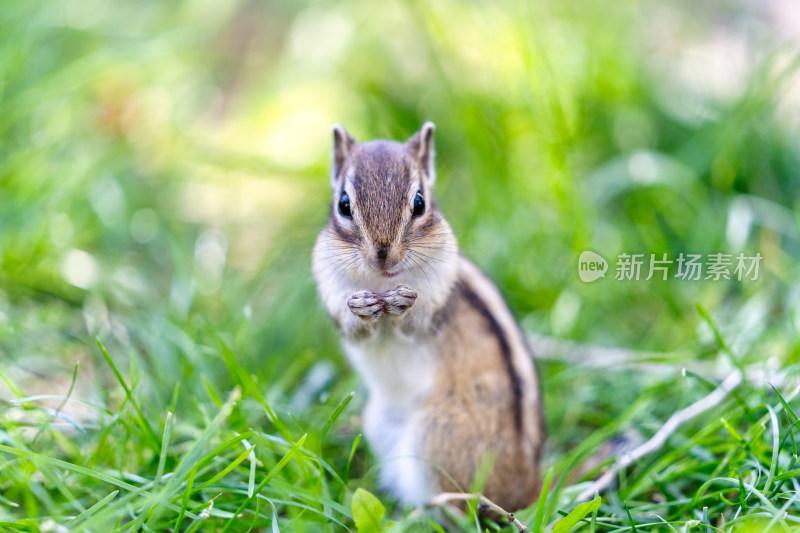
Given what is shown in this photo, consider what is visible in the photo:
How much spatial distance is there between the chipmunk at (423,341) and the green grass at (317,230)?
219 millimetres

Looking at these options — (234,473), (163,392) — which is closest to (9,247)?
(163,392)

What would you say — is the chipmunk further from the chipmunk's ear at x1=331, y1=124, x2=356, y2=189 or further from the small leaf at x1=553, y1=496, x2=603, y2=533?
the small leaf at x1=553, y1=496, x2=603, y2=533

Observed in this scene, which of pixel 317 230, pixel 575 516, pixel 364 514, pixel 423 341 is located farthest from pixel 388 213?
pixel 317 230

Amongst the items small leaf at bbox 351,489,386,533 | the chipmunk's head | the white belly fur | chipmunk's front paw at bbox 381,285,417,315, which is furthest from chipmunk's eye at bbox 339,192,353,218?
small leaf at bbox 351,489,386,533

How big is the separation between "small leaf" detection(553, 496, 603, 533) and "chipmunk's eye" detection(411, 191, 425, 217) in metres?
1.19

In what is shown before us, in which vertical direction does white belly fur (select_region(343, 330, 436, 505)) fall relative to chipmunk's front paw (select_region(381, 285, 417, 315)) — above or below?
below

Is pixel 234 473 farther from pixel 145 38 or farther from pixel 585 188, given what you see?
pixel 145 38

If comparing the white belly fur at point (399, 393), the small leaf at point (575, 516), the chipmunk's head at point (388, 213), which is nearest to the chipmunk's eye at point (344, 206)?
the chipmunk's head at point (388, 213)

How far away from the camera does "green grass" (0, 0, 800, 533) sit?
8.72 feet

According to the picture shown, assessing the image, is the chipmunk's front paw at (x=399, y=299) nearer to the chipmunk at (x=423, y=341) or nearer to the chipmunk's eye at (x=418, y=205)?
the chipmunk at (x=423, y=341)

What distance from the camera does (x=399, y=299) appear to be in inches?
107

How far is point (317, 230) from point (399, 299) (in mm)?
1754

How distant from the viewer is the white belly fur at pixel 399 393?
2.98 metres

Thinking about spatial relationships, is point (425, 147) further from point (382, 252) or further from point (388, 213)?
point (382, 252)
